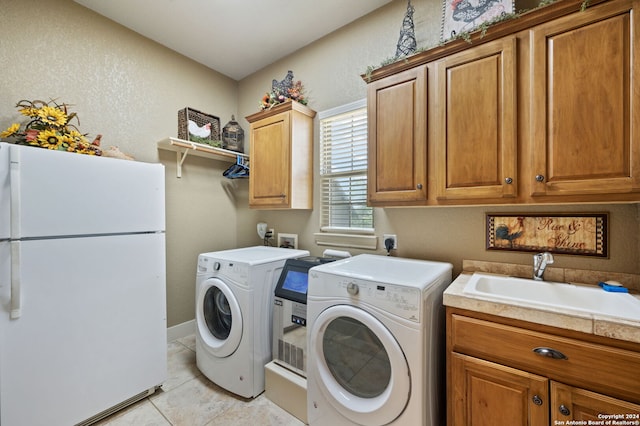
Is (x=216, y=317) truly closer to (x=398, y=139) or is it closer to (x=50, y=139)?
(x=50, y=139)

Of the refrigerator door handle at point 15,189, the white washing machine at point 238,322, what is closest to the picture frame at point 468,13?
the white washing machine at point 238,322

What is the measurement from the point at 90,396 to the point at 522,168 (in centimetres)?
275

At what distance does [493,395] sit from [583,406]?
28 cm

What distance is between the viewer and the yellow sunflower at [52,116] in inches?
65.1

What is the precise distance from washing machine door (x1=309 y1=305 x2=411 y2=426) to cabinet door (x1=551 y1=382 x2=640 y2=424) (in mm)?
534

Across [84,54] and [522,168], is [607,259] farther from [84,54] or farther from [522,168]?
[84,54]

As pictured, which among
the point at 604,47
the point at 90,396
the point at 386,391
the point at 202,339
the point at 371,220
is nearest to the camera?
the point at 604,47

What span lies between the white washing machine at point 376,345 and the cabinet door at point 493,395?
0.35 ft

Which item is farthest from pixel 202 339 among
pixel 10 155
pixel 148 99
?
pixel 148 99

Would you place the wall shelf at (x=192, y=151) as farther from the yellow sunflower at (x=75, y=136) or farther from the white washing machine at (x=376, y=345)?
the white washing machine at (x=376, y=345)

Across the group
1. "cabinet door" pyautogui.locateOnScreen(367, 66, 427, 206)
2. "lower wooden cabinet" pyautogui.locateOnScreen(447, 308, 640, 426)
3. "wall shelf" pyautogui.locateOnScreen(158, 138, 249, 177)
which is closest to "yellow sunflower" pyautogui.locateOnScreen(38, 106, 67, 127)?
"wall shelf" pyautogui.locateOnScreen(158, 138, 249, 177)

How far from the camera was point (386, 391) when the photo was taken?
1.24m

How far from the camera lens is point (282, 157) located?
232cm

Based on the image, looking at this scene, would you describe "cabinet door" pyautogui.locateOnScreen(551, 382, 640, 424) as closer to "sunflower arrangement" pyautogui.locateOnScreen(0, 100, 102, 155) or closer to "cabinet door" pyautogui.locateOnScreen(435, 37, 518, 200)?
"cabinet door" pyautogui.locateOnScreen(435, 37, 518, 200)
